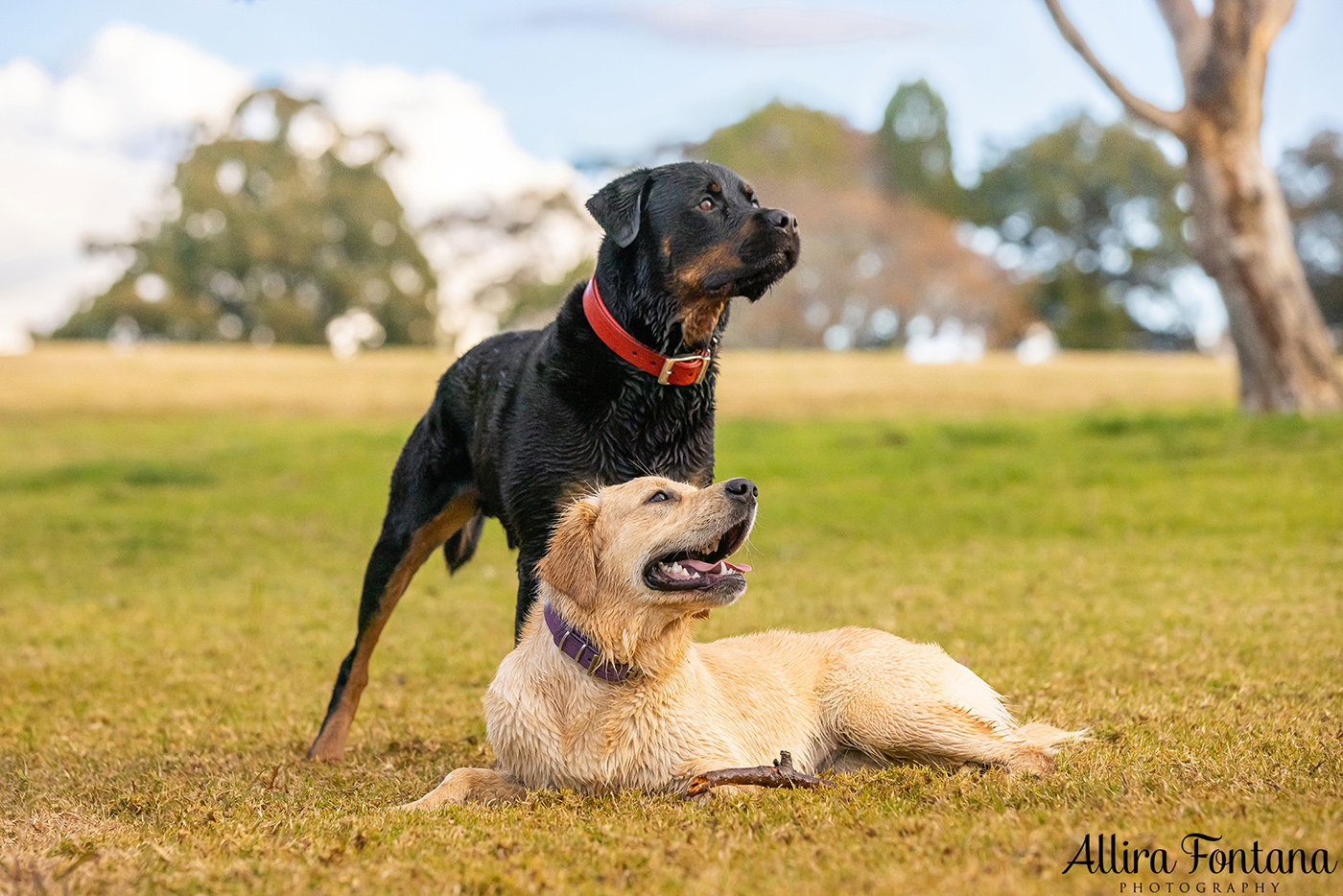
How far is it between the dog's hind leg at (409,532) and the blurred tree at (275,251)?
131ft

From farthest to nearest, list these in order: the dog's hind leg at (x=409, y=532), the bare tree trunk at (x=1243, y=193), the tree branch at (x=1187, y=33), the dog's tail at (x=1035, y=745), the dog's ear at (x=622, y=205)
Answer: the tree branch at (x=1187, y=33)
the bare tree trunk at (x=1243, y=193)
the dog's hind leg at (x=409, y=532)
the dog's ear at (x=622, y=205)
the dog's tail at (x=1035, y=745)

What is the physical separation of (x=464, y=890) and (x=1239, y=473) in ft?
44.5

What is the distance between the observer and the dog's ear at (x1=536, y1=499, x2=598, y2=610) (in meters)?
4.66

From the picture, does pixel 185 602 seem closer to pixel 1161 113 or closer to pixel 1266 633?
pixel 1266 633

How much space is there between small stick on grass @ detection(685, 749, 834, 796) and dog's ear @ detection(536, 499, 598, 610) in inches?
29.5

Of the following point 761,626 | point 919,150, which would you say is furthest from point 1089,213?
point 761,626

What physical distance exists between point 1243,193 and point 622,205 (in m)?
14.3

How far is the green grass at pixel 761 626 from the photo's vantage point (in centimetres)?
379

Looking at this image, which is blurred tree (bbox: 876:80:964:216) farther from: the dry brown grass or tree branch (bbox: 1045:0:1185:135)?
tree branch (bbox: 1045:0:1185:135)

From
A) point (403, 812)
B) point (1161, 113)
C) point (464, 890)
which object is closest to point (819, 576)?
point (403, 812)

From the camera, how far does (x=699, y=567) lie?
462 cm

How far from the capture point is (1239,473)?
590 inches

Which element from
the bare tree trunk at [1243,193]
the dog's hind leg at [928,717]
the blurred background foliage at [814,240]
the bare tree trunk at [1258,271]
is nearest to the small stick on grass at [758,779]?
the dog's hind leg at [928,717]

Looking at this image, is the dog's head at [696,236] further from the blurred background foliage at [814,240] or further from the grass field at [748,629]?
the blurred background foliage at [814,240]
